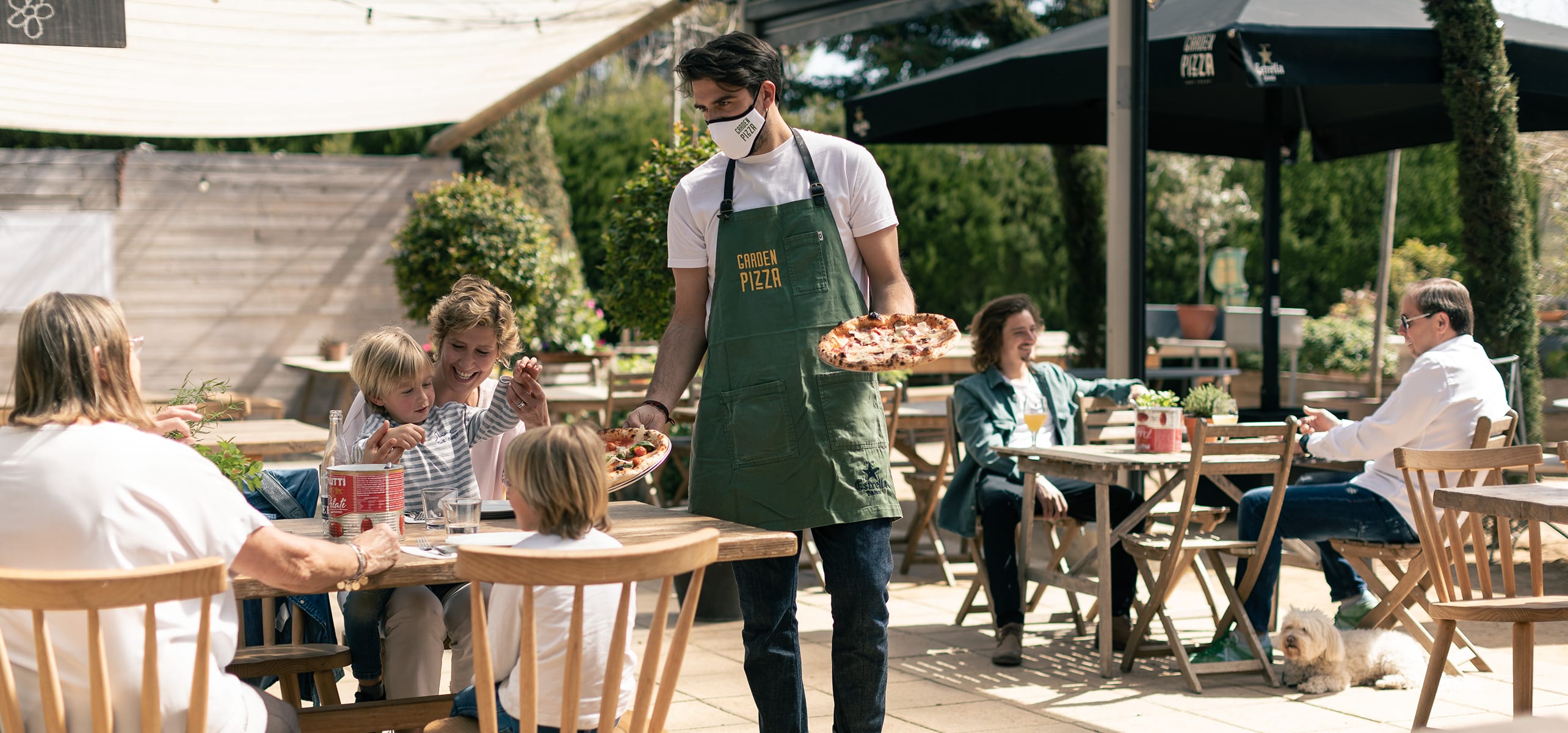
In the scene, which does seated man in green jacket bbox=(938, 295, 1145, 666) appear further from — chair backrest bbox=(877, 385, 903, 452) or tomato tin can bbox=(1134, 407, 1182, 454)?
chair backrest bbox=(877, 385, 903, 452)

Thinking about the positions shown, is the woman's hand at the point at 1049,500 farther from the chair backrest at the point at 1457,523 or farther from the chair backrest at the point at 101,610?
the chair backrest at the point at 101,610

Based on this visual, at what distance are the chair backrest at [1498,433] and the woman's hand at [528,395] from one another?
2.71 m

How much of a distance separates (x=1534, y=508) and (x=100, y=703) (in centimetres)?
271

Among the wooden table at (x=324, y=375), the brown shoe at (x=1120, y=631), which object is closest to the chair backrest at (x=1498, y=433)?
the brown shoe at (x=1120, y=631)

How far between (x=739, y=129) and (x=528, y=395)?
83cm

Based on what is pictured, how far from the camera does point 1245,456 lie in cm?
428

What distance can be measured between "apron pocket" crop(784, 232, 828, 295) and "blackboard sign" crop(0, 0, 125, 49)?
232cm

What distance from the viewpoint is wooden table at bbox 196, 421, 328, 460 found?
16.2 ft

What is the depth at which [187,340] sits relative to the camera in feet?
37.2

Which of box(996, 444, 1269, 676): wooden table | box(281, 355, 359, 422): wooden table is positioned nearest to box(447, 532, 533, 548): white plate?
box(996, 444, 1269, 676): wooden table

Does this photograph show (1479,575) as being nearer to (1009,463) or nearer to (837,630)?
(1009,463)

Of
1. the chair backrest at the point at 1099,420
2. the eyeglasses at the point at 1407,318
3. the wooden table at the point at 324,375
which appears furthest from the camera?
the wooden table at the point at 324,375

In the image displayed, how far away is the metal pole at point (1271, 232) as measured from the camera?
7.65m

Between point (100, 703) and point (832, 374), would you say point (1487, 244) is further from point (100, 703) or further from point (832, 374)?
point (100, 703)
